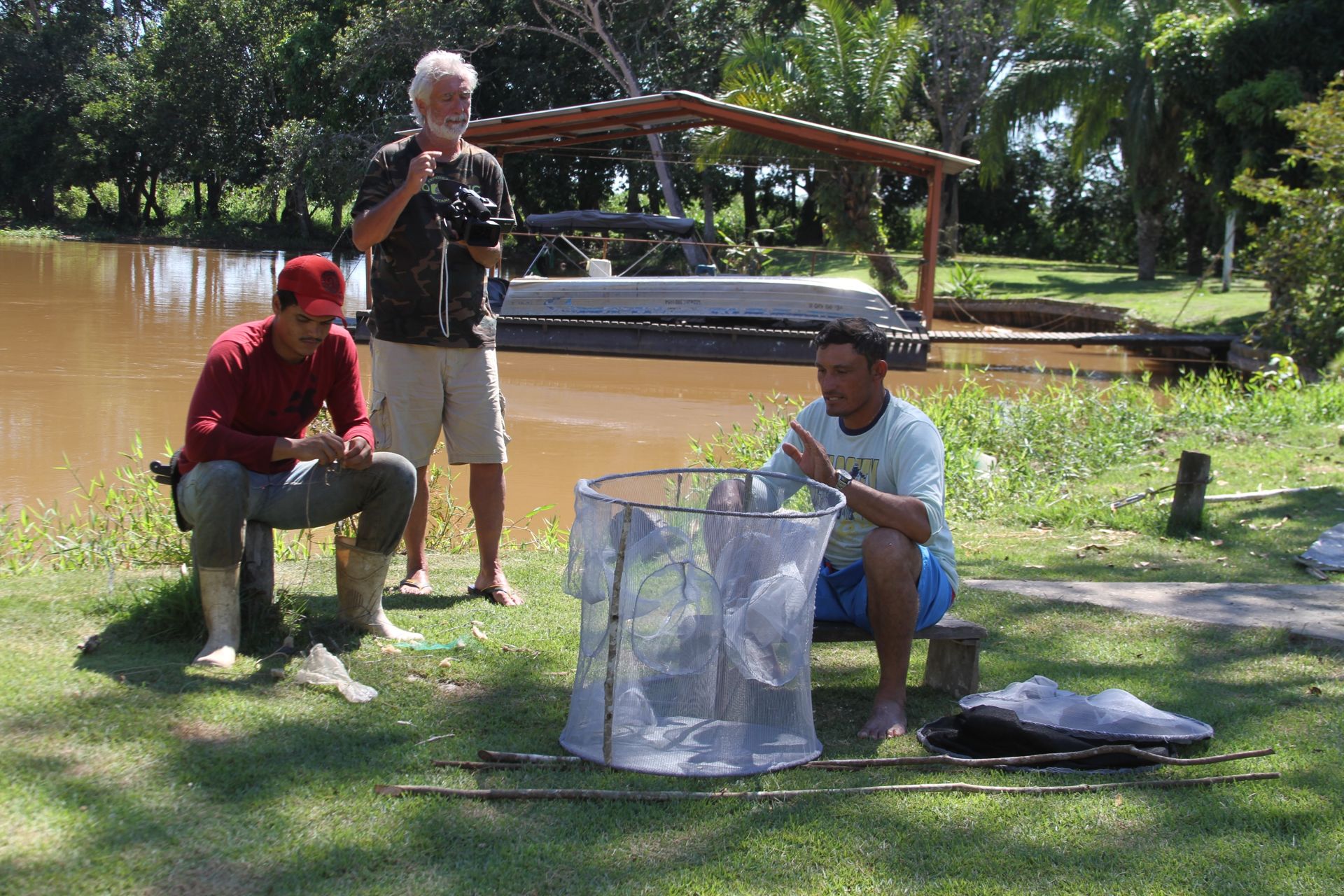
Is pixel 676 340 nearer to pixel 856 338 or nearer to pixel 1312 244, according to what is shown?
pixel 1312 244

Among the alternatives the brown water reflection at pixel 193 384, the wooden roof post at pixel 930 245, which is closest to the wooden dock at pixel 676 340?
the brown water reflection at pixel 193 384

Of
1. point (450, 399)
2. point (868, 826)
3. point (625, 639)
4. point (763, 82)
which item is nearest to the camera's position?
point (868, 826)

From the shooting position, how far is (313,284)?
3.60 m

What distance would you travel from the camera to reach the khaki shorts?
15.1ft

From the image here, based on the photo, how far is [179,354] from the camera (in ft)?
49.8

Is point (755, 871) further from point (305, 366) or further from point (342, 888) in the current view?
point (305, 366)

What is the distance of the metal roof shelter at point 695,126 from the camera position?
16.1 meters

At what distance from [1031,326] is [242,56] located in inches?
1254

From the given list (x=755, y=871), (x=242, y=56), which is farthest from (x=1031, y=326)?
(x=242, y=56)

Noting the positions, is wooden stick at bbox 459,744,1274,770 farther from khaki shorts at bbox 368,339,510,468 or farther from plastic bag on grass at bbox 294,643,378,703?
khaki shorts at bbox 368,339,510,468

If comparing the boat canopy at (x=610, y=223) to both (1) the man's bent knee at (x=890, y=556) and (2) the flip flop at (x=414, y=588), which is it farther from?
(1) the man's bent knee at (x=890, y=556)

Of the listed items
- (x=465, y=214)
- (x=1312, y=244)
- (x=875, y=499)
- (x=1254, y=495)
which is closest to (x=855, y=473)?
(x=875, y=499)

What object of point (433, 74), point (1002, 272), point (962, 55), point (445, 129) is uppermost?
point (962, 55)

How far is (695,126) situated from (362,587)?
1501 cm
